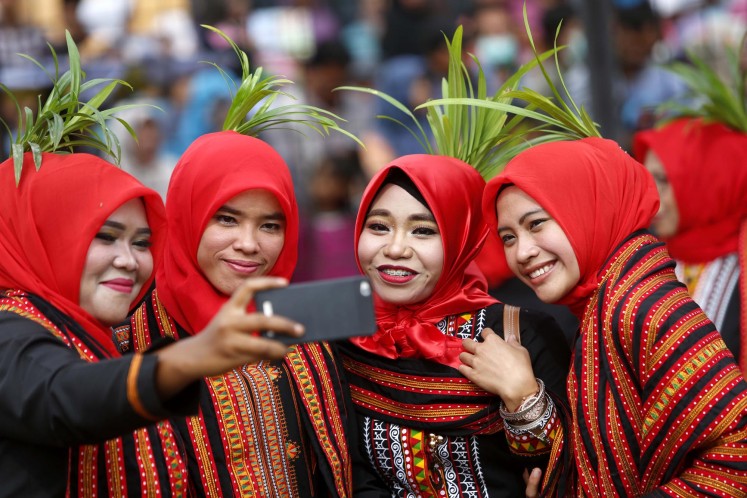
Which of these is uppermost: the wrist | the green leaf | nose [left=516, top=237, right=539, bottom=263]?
the green leaf

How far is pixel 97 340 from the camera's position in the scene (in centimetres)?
296

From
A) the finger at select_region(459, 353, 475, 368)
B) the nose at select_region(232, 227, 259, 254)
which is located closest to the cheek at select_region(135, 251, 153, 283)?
the nose at select_region(232, 227, 259, 254)

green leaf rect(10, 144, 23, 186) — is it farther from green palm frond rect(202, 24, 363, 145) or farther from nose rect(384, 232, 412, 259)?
nose rect(384, 232, 412, 259)

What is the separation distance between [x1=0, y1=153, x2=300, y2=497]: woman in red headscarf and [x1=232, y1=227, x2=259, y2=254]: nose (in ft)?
0.83

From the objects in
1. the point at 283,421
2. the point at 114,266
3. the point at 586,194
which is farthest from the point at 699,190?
the point at 114,266

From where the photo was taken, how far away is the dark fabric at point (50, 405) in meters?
2.39

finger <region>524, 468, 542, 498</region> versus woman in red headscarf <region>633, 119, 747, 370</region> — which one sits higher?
woman in red headscarf <region>633, 119, 747, 370</region>

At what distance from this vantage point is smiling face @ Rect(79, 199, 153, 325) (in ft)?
9.80

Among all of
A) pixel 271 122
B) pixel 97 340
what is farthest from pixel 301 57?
pixel 97 340

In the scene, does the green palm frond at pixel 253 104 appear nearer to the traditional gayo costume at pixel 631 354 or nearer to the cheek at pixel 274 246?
the cheek at pixel 274 246

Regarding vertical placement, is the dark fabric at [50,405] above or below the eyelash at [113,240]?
below

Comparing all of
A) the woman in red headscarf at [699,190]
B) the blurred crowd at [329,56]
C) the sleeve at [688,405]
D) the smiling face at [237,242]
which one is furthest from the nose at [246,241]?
the blurred crowd at [329,56]

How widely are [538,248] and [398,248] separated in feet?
1.54

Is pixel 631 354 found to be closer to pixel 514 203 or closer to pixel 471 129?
pixel 514 203
